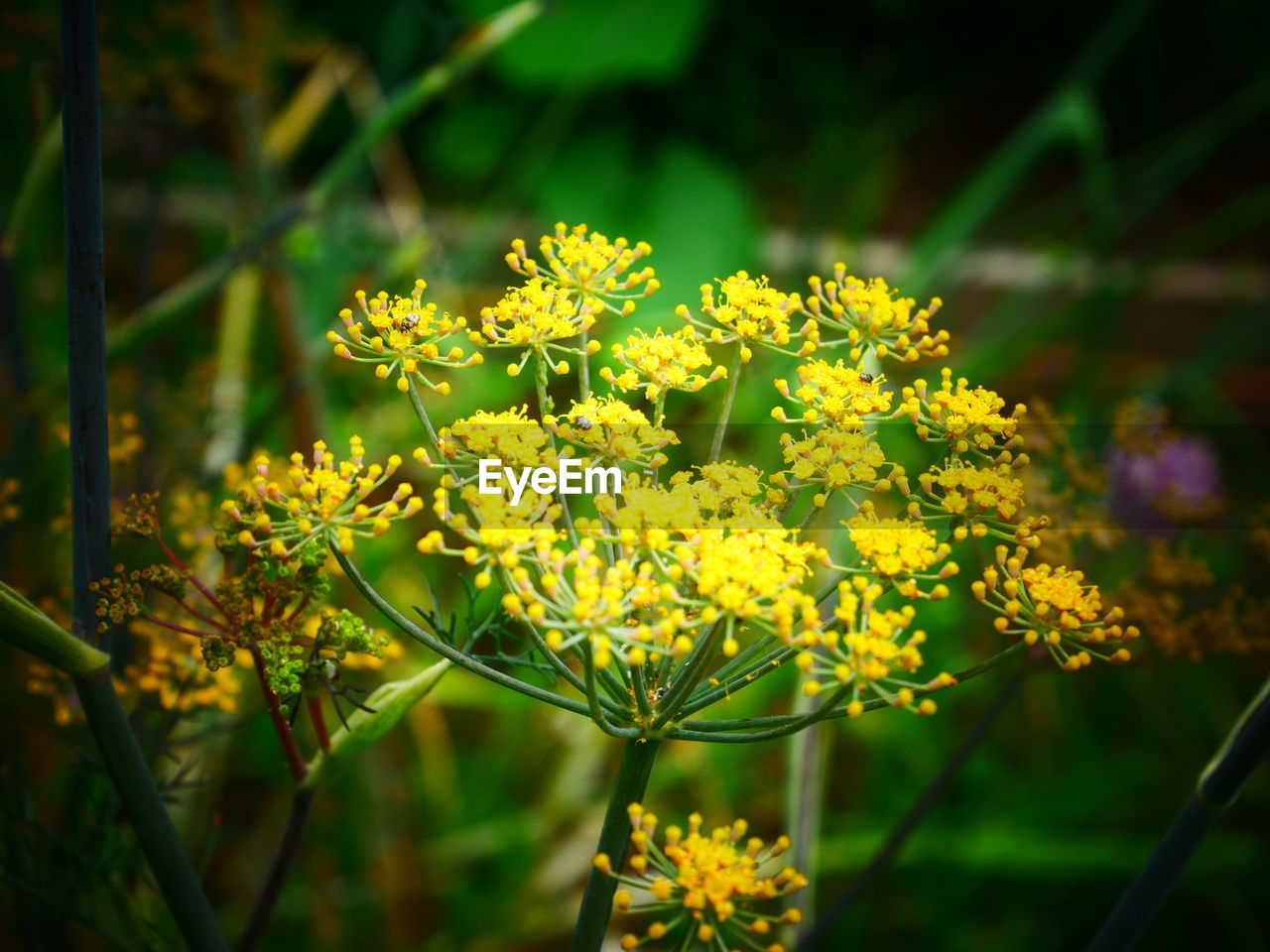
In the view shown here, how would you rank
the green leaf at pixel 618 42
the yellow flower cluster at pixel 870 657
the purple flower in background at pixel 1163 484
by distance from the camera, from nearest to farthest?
the yellow flower cluster at pixel 870 657
the purple flower in background at pixel 1163 484
the green leaf at pixel 618 42

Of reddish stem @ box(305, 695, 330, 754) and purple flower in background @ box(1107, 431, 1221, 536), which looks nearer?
reddish stem @ box(305, 695, 330, 754)

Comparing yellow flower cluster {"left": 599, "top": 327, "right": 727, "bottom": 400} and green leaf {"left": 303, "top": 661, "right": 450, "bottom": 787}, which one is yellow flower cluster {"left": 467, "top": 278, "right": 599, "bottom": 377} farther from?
green leaf {"left": 303, "top": 661, "right": 450, "bottom": 787}

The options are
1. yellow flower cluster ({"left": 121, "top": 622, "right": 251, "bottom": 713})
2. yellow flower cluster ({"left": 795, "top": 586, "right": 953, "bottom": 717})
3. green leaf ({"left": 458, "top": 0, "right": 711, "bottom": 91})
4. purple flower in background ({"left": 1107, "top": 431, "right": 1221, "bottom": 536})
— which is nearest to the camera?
yellow flower cluster ({"left": 795, "top": 586, "right": 953, "bottom": 717})

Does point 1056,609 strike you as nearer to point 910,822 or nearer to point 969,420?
point 969,420

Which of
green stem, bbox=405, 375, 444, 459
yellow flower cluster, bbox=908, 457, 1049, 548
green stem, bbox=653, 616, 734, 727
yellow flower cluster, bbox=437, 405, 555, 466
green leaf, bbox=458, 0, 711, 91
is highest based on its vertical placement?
green leaf, bbox=458, 0, 711, 91

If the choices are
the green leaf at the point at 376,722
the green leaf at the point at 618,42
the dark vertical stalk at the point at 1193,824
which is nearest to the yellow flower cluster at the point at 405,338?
the green leaf at the point at 376,722

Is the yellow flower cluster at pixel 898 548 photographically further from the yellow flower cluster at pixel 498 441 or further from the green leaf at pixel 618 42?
the green leaf at pixel 618 42

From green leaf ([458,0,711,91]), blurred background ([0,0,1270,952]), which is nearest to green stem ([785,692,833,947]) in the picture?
blurred background ([0,0,1270,952])
